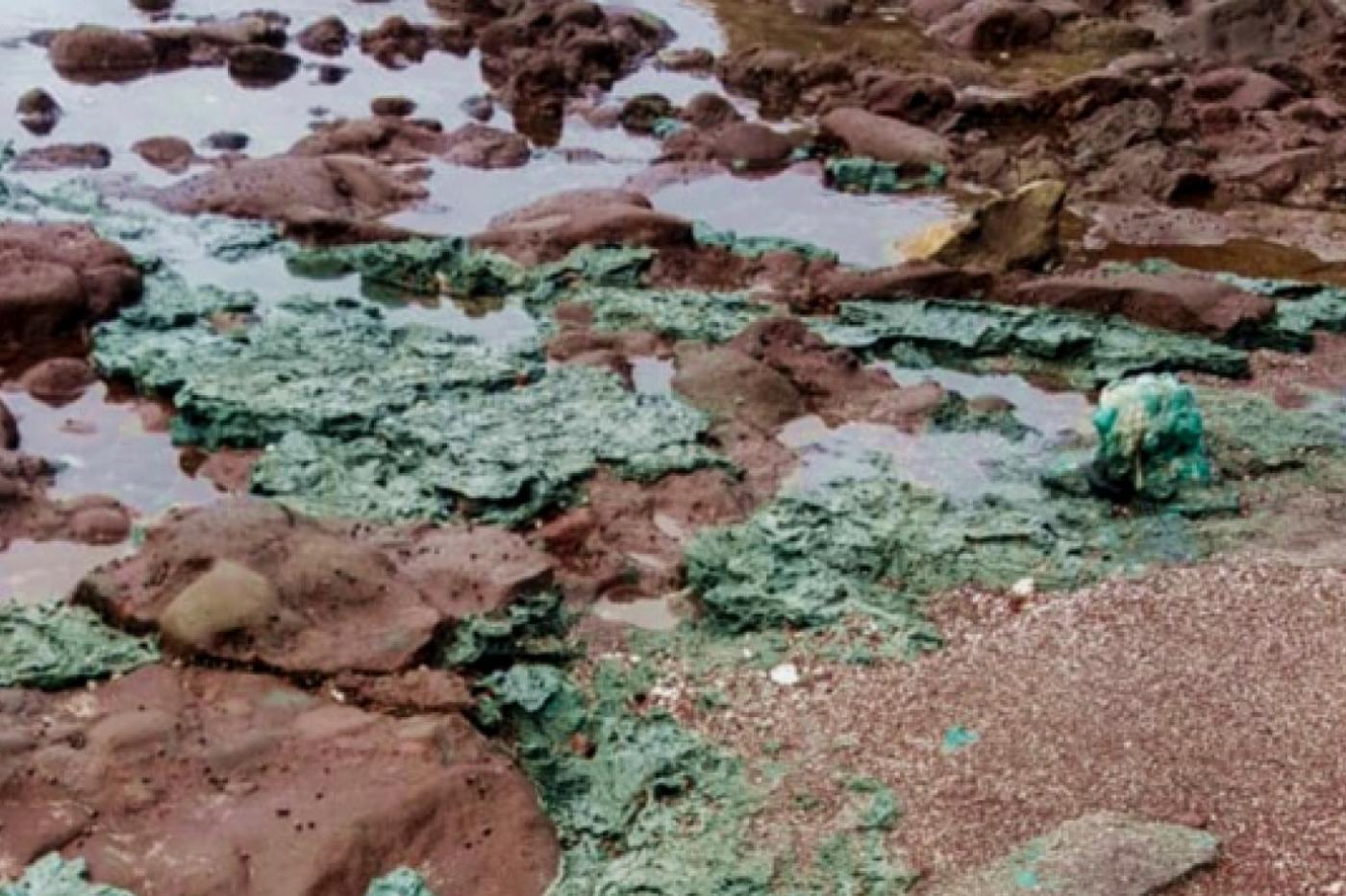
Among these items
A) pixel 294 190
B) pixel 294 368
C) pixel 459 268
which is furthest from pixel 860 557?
pixel 294 190

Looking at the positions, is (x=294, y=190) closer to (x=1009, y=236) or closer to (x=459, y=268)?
(x=459, y=268)

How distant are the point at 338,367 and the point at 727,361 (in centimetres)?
214

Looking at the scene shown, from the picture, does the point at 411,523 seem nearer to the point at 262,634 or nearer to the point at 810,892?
the point at 262,634

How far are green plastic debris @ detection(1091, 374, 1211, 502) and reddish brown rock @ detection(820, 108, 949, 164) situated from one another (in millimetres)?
6412

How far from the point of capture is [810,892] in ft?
18.2

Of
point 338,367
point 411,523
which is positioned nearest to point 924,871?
point 411,523

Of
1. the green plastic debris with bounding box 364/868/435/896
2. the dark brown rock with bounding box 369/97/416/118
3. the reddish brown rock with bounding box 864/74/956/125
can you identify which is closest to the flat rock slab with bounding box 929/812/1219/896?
the green plastic debris with bounding box 364/868/435/896

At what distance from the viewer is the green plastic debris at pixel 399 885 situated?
217 inches

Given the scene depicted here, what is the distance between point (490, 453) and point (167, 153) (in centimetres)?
678

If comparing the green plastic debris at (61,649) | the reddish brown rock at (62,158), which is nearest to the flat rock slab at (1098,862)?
the green plastic debris at (61,649)

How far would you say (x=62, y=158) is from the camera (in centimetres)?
1384

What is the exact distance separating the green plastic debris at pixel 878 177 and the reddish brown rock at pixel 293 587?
734 centimetres

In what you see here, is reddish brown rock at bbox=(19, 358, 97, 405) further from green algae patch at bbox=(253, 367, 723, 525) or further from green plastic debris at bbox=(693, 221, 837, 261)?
green plastic debris at bbox=(693, 221, 837, 261)

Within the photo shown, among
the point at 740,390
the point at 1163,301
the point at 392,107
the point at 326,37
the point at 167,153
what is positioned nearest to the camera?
the point at 740,390
